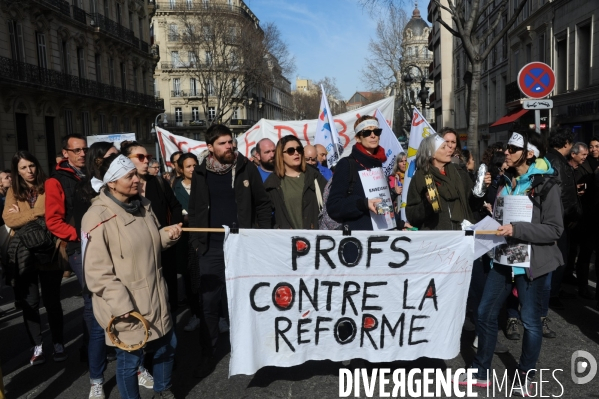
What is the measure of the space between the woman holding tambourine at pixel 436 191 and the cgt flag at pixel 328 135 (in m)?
2.87

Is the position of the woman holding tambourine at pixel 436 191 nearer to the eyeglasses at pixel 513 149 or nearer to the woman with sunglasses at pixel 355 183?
the woman with sunglasses at pixel 355 183

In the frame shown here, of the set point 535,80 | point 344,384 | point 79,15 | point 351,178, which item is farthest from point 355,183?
point 79,15

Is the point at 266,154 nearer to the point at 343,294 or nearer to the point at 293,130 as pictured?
the point at 343,294

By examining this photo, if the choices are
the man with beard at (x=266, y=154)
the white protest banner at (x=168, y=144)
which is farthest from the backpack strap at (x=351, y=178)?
the white protest banner at (x=168, y=144)

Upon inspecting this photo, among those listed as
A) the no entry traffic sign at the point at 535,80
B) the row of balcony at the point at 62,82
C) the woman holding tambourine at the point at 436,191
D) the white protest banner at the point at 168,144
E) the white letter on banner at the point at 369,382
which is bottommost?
the white letter on banner at the point at 369,382

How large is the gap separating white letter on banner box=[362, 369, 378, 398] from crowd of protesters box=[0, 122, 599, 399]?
0.77 m

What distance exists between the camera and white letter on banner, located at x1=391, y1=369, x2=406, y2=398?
13.1 feet

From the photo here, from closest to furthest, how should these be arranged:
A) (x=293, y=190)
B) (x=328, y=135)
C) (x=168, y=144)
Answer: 1. (x=293, y=190)
2. (x=328, y=135)
3. (x=168, y=144)

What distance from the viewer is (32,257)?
486 centimetres

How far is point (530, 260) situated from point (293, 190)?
7.11 ft

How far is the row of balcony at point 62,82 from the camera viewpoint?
23719mm

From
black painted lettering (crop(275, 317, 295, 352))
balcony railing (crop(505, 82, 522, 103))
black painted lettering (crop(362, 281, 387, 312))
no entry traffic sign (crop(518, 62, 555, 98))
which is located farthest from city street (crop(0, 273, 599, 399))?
balcony railing (crop(505, 82, 522, 103))

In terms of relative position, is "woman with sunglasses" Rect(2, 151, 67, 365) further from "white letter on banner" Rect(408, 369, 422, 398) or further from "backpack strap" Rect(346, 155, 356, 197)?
"white letter on banner" Rect(408, 369, 422, 398)

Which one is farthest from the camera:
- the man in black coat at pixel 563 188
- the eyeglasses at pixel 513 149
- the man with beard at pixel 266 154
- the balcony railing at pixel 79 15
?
the balcony railing at pixel 79 15
